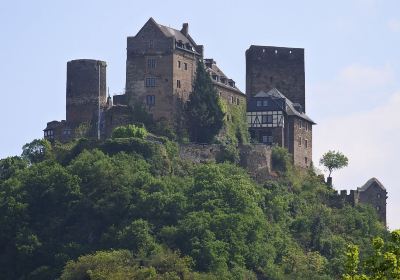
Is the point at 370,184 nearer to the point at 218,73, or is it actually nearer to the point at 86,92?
the point at 218,73

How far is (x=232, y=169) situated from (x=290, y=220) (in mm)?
6058

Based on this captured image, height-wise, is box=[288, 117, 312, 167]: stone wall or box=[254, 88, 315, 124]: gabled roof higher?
box=[254, 88, 315, 124]: gabled roof

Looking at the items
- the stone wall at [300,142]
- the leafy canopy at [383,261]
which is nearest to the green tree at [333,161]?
the stone wall at [300,142]

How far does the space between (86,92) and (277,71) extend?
1953cm

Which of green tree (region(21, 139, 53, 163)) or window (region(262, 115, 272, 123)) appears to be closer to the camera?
green tree (region(21, 139, 53, 163))

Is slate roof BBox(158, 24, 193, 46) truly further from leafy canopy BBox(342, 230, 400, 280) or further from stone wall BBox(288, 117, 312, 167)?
leafy canopy BBox(342, 230, 400, 280)

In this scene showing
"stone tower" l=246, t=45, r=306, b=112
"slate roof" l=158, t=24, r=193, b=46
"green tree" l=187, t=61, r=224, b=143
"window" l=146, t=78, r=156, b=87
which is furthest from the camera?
"stone tower" l=246, t=45, r=306, b=112

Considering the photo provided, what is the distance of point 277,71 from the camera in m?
108

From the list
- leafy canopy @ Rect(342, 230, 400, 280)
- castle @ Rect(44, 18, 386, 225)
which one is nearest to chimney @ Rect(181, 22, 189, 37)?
castle @ Rect(44, 18, 386, 225)

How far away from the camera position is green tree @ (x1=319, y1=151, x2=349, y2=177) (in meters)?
106

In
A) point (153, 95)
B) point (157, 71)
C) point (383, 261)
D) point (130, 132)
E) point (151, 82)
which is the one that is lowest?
point (383, 261)

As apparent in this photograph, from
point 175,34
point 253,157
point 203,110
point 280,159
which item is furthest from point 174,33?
point 280,159

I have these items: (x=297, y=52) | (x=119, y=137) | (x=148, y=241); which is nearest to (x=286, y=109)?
(x=297, y=52)

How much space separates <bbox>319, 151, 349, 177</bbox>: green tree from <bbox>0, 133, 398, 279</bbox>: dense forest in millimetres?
8079
